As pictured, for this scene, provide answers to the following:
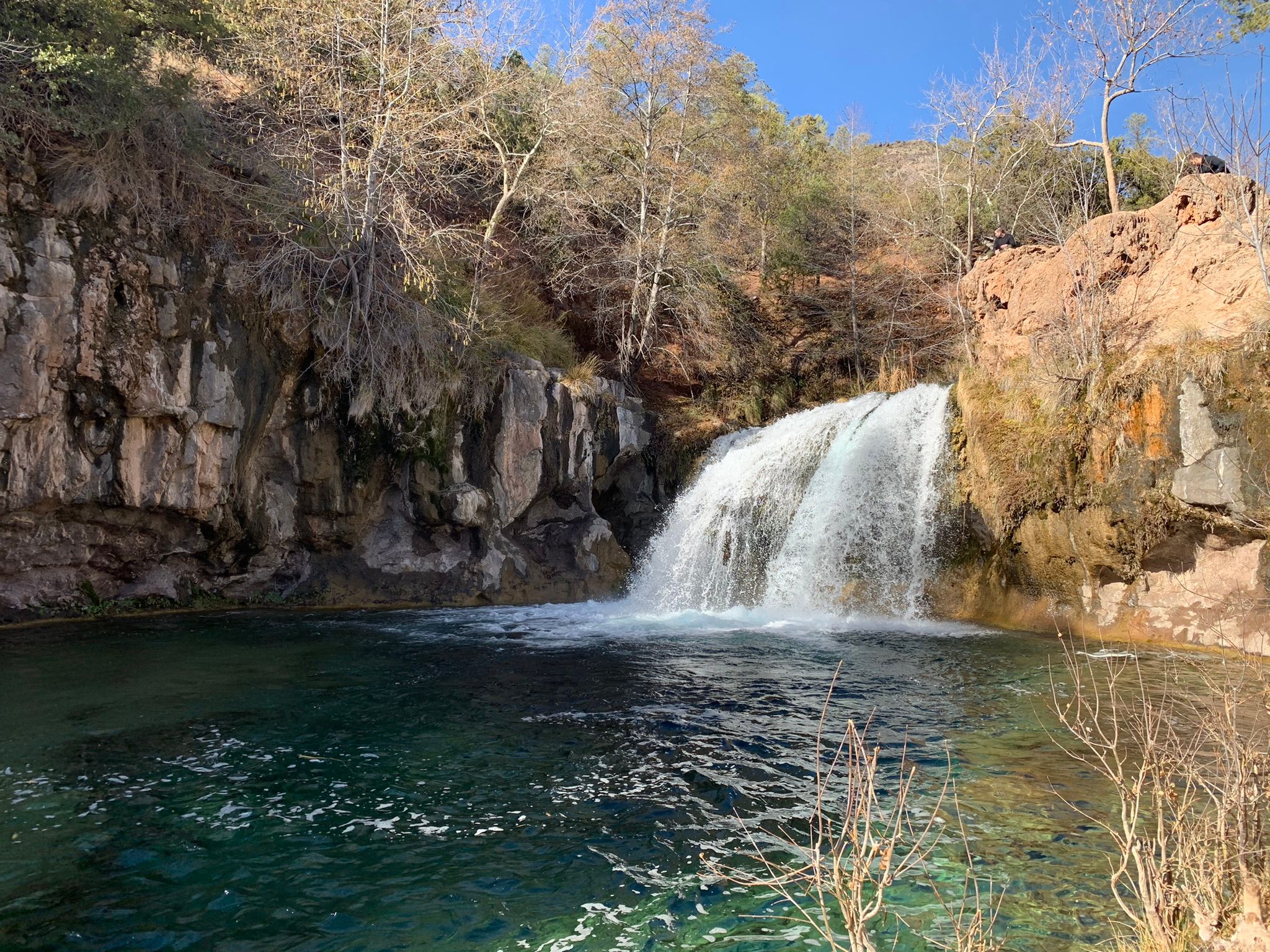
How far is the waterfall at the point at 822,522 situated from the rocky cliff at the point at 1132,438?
0.73 meters

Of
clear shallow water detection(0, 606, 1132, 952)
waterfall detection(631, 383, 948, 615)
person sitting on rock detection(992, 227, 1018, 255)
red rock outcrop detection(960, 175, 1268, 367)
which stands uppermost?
person sitting on rock detection(992, 227, 1018, 255)

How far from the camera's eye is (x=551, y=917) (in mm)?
3568

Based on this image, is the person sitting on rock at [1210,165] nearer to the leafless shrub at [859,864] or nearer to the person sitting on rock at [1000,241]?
the person sitting on rock at [1000,241]

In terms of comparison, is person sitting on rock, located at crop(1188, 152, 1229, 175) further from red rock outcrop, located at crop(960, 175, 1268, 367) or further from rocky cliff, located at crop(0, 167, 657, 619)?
rocky cliff, located at crop(0, 167, 657, 619)

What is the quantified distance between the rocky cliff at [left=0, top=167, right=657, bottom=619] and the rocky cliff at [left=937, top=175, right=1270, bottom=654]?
7.09 m

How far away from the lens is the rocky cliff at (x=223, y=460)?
10.4 m

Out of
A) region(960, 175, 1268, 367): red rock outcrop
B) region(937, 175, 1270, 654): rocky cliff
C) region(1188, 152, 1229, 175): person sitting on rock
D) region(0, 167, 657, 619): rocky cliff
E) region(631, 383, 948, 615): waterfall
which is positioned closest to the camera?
region(937, 175, 1270, 654): rocky cliff

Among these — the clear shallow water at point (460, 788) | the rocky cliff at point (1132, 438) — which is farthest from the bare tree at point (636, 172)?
the clear shallow water at point (460, 788)

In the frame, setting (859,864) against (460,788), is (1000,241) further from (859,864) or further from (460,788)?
(859,864)

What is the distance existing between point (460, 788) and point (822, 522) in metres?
9.88

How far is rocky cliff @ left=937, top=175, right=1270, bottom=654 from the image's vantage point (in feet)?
32.3

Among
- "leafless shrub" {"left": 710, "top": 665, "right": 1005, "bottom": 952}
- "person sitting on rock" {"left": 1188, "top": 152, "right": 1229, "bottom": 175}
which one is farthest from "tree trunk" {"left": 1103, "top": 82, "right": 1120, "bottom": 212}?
"leafless shrub" {"left": 710, "top": 665, "right": 1005, "bottom": 952}

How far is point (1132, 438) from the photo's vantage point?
425 inches

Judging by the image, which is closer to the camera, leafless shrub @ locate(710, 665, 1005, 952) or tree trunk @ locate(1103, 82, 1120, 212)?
leafless shrub @ locate(710, 665, 1005, 952)
